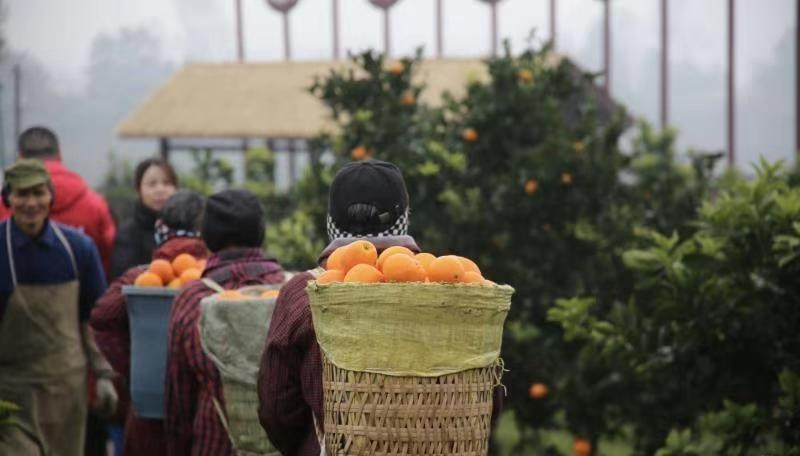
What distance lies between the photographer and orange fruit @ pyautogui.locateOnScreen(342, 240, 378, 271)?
3561 mm

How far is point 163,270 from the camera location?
577cm

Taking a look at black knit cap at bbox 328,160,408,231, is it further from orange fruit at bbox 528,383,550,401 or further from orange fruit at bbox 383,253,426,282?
orange fruit at bbox 528,383,550,401

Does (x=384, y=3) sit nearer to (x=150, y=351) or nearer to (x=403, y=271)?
(x=150, y=351)

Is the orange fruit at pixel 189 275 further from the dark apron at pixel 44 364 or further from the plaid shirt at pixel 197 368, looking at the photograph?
the dark apron at pixel 44 364

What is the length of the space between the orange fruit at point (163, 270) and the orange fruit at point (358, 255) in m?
2.28

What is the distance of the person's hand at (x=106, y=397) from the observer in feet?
21.9

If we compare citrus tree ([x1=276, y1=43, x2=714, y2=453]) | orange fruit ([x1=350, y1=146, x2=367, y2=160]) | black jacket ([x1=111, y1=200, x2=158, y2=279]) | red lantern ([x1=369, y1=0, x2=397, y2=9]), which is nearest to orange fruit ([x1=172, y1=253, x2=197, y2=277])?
black jacket ([x1=111, y1=200, x2=158, y2=279])

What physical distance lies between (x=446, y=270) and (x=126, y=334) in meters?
2.91

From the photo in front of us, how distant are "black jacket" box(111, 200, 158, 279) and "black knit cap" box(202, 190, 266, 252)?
9.56 ft

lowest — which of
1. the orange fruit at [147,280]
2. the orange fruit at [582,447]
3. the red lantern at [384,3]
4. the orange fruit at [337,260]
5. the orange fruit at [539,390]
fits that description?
the orange fruit at [582,447]

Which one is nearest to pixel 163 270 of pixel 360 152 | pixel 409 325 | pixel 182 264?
pixel 182 264

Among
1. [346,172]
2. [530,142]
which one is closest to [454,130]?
[530,142]

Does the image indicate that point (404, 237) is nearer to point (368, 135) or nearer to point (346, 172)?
point (346, 172)

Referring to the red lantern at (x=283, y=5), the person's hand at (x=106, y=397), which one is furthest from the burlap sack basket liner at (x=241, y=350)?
the red lantern at (x=283, y=5)
